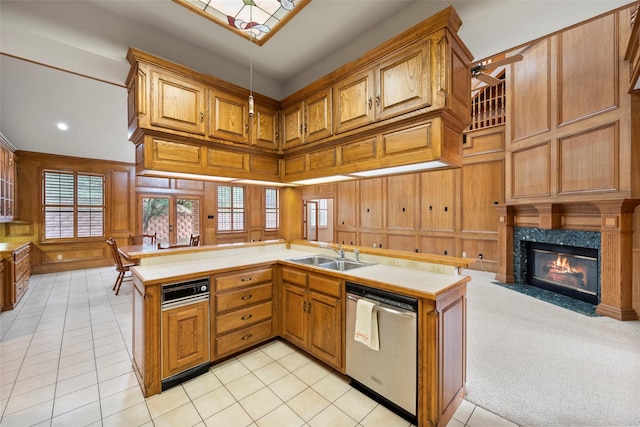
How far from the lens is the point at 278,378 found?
7.20ft

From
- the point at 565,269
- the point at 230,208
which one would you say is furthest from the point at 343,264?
the point at 230,208

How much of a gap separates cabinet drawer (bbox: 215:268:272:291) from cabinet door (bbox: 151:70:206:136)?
4.63ft

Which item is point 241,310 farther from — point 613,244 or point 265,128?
point 613,244

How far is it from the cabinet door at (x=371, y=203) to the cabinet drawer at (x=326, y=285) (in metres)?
5.44

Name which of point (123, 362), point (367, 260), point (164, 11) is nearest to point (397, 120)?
point (367, 260)

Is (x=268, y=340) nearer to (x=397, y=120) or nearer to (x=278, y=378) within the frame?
(x=278, y=378)

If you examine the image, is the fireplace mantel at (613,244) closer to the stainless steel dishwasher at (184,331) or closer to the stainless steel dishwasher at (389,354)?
the stainless steel dishwasher at (389,354)

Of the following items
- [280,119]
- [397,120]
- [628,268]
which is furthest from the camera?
[628,268]

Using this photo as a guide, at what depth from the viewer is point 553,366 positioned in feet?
7.92

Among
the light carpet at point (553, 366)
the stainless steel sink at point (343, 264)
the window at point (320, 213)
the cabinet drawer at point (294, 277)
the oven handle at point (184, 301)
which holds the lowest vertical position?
the light carpet at point (553, 366)

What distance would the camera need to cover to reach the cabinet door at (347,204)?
811cm

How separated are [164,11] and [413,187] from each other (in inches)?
242

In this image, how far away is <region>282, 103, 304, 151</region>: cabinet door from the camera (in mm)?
2907

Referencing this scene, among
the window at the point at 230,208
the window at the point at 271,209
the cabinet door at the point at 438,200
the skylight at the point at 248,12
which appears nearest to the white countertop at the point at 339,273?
the skylight at the point at 248,12
